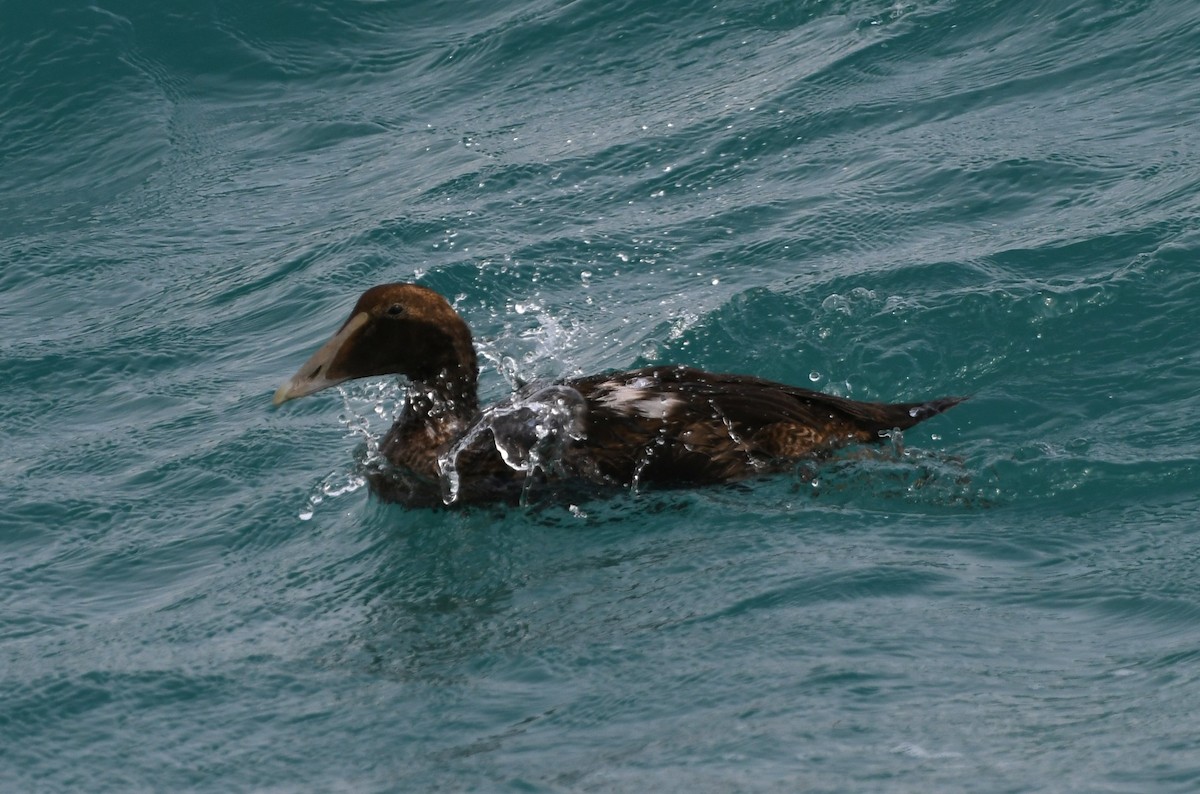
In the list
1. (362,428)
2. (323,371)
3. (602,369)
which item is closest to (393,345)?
(323,371)

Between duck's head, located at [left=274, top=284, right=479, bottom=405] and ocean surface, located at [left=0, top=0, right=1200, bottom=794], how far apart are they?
59 cm

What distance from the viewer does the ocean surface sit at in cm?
489

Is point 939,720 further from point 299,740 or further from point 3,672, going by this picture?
point 3,672

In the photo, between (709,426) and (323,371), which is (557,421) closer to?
(709,426)

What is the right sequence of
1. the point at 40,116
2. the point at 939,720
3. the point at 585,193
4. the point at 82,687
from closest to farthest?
the point at 939,720 → the point at 82,687 → the point at 585,193 → the point at 40,116

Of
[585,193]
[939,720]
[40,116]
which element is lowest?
[939,720]

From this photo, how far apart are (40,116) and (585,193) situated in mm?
Answer: 4613

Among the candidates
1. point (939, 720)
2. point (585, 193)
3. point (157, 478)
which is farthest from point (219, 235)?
point (939, 720)

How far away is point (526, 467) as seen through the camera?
253 inches

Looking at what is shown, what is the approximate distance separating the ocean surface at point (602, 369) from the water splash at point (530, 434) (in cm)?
19

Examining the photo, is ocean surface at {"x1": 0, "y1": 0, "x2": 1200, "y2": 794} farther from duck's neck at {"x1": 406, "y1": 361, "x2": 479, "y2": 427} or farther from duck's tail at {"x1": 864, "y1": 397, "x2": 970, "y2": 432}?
duck's neck at {"x1": 406, "y1": 361, "x2": 479, "y2": 427}

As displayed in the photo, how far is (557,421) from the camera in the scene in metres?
6.43

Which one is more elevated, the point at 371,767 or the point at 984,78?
the point at 984,78

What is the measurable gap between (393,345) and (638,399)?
1.05 meters
